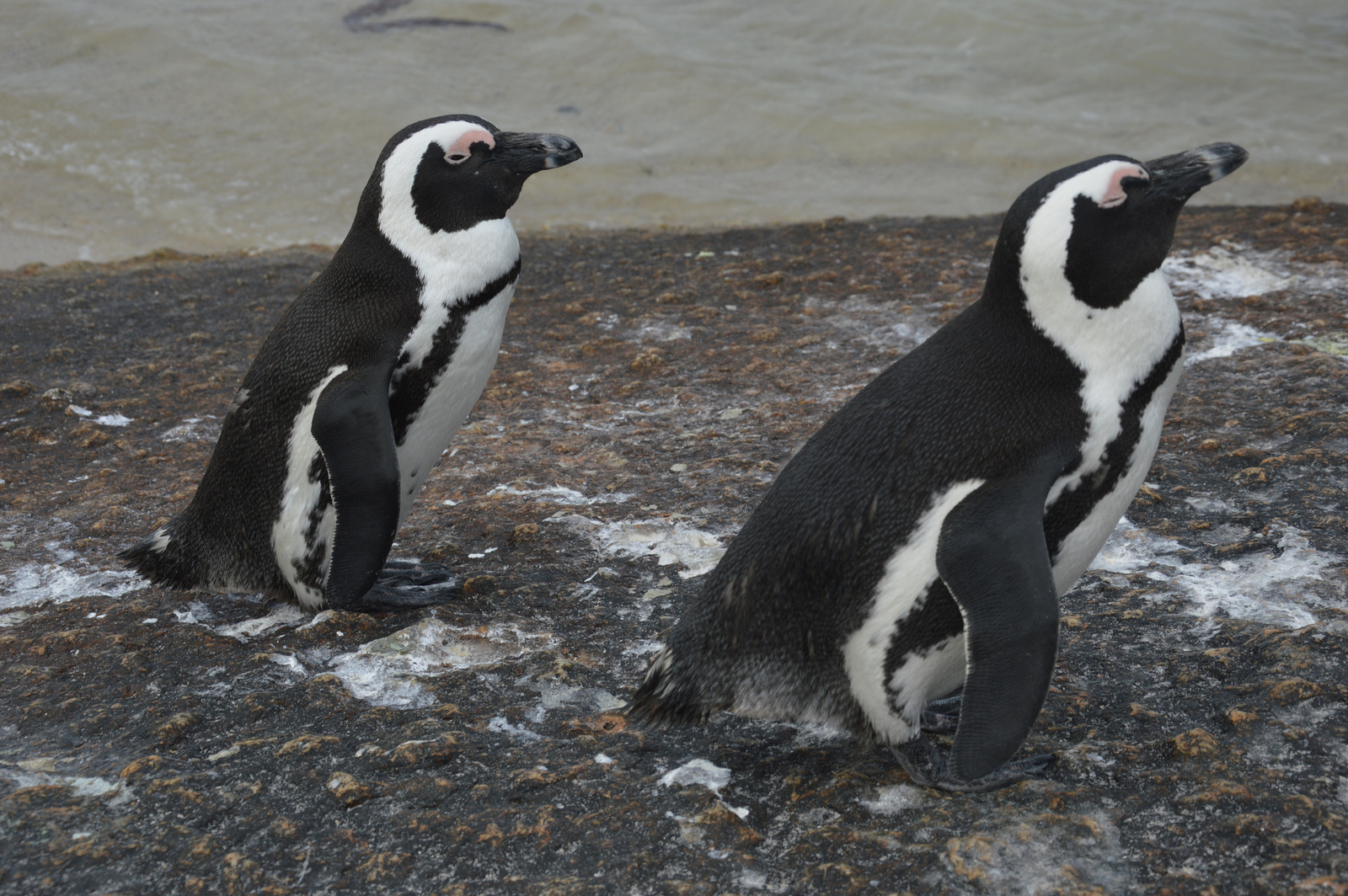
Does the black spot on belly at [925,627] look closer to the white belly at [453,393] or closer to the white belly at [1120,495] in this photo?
the white belly at [1120,495]

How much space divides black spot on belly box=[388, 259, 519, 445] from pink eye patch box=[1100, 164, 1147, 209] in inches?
59.8

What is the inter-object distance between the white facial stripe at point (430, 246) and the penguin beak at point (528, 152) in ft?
0.27

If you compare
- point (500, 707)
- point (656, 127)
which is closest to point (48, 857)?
point (500, 707)

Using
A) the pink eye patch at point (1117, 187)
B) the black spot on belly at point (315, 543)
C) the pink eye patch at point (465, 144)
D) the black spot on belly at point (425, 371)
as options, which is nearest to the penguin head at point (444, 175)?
the pink eye patch at point (465, 144)

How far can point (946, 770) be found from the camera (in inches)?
79.4

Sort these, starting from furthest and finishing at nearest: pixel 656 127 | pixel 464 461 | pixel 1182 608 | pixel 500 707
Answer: pixel 656 127
pixel 464 461
pixel 1182 608
pixel 500 707

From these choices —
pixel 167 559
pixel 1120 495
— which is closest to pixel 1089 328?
pixel 1120 495

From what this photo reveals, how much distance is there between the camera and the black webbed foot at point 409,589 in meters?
2.93

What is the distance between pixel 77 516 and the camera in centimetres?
351

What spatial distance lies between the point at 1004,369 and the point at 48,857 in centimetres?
185

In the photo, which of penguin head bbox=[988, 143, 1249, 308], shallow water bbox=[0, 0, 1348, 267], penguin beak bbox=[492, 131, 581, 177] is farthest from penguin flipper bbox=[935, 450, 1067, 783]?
shallow water bbox=[0, 0, 1348, 267]

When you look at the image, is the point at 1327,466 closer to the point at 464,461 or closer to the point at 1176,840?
the point at 1176,840

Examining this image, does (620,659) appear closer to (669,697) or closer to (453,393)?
(669,697)

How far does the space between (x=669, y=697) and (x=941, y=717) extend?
1.85ft
